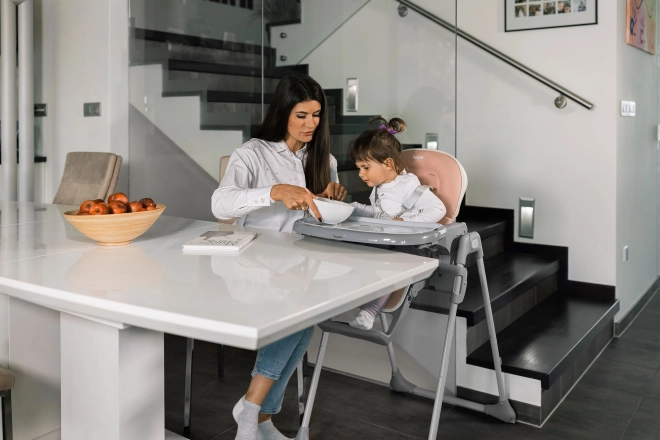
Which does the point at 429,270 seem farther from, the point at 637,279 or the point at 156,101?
the point at 637,279

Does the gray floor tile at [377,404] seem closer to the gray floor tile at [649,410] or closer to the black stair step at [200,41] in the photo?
the gray floor tile at [649,410]

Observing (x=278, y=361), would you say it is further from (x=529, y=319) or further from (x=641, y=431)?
(x=529, y=319)

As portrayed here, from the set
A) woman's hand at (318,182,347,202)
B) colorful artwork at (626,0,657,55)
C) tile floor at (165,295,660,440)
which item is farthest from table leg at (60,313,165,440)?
colorful artwork at (626,0,657,55)

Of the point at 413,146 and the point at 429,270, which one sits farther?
the point at 413,146

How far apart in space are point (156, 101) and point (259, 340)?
2857 mm

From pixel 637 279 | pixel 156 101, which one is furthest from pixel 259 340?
pixel 637 279

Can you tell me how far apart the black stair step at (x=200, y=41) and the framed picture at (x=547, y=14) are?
151 cm

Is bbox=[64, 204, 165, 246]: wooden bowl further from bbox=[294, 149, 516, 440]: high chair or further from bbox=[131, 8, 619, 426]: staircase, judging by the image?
bbox=[131, 8, 619, 426]: staircase

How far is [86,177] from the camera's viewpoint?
3275 millimetres

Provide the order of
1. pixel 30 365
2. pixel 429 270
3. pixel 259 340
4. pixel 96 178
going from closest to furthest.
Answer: pixel 259 340 < pixel 429 270 < pixel 30 365 < pixel 96 178

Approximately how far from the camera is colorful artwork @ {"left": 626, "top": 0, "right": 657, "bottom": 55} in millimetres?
3875

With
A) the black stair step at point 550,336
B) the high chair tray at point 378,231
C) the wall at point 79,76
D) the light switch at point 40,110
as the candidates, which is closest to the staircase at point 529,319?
the black stair step at point 550,336

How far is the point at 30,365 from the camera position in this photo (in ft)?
6.04

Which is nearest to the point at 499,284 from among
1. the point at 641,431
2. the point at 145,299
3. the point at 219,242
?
the point at 641,431
